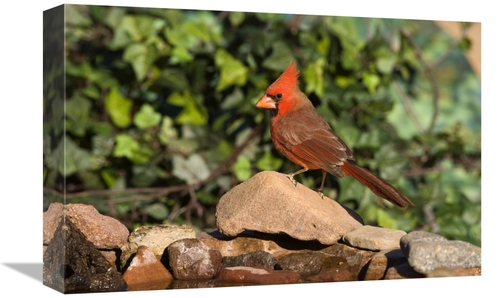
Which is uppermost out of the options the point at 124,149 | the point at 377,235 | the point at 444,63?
the point at 444,63

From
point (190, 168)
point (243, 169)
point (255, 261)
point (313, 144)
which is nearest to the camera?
point (255, 261)

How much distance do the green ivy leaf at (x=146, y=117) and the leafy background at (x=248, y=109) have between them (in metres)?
0.01

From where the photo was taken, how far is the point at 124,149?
7117mm

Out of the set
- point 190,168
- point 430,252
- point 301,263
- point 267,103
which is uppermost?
point 267,103

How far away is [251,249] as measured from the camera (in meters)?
6.05

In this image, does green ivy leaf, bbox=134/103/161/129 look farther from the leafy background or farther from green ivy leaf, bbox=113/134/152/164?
green ivy leaf, bbox=113/134/152/164

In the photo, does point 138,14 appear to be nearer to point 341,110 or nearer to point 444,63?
point 341,110

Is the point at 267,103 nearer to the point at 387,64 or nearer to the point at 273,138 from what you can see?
the point at 273,138

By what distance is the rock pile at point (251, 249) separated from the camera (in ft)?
18.4

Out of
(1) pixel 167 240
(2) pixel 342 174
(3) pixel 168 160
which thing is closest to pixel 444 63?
(2) pixel 342 174

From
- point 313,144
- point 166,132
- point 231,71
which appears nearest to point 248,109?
point 231,71

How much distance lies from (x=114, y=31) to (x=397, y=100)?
218 cm

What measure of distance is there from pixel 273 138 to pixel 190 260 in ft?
3.56

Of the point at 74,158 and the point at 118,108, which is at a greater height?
the point at 118,108
